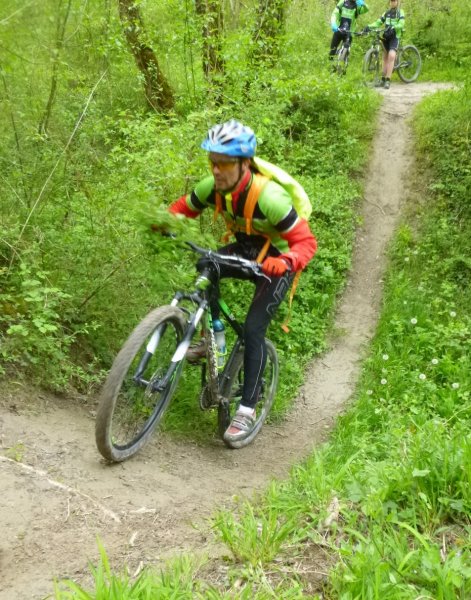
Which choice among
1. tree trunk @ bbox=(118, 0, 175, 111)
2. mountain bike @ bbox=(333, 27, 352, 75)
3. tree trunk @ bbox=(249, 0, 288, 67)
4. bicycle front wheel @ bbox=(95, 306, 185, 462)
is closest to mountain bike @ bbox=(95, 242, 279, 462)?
bicycle front wheel @ bbox=(95, 306, 185, 462)

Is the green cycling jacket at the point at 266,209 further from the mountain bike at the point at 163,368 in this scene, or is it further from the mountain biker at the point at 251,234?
the mountain bike at the point at 163,368

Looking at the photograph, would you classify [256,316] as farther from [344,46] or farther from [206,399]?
[344,46]

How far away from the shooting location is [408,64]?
15.7m

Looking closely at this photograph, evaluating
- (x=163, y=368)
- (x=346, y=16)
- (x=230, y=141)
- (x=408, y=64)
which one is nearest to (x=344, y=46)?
(x=346, y=16)

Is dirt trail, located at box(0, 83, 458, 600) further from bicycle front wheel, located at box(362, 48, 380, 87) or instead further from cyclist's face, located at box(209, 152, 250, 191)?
bicycle front wheel, located at box(362, 48, 380, 87)

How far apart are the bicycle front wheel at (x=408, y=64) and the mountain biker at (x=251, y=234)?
13145 millimetres

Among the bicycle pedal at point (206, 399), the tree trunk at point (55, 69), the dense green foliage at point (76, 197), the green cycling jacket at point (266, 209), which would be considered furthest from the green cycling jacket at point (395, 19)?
the bicycle pedal at point (206, 399)

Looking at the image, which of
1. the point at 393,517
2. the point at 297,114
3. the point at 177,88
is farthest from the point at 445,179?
the point at 393,517

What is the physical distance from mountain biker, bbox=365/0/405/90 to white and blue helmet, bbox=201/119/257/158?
12.1 metres

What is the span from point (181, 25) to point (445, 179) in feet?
16.6

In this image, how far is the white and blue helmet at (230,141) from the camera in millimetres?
3941

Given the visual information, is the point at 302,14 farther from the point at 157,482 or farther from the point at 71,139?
the point at 157,482

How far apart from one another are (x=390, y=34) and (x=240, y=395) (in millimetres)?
12867

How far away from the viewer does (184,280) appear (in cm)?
457
